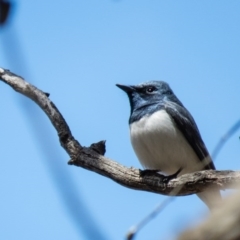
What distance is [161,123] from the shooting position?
812cm

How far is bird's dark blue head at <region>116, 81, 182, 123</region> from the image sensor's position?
8602 mm

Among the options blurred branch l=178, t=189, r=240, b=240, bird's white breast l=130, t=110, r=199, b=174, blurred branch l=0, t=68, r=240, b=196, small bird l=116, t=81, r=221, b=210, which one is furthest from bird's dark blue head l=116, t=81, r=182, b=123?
blurred branch l=178, t=189, r=240, b=240

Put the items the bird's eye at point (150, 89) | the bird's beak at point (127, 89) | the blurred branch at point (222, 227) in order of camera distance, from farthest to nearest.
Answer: the bird's eye at point (150, 89) < the bird's beak at point (127, 89) < the blurred branch at point (222, 227)

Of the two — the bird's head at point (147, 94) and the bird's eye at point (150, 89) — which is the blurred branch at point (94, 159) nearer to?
the bird's head at point (147, 94)

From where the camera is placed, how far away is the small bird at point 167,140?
8.02m

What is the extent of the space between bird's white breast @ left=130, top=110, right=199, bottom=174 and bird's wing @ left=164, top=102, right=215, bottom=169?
7 cm

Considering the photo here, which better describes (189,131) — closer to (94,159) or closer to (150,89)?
(150,89)

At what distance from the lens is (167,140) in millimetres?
8055

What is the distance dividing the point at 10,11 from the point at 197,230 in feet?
3.71

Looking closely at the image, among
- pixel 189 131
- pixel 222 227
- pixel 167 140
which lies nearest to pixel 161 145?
pixel 167 140

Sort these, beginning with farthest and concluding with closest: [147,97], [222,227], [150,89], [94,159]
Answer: [150,89], [147,97], [94,159], [222,227]

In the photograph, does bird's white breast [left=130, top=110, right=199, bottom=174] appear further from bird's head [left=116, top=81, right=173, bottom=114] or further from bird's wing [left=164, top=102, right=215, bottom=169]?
bird's head [left=116, top=81, right=173, bottom=114]

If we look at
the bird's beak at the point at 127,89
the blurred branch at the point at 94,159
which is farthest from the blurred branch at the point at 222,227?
the bird's beak at the point at 127,89

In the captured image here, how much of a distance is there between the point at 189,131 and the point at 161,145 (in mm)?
686
